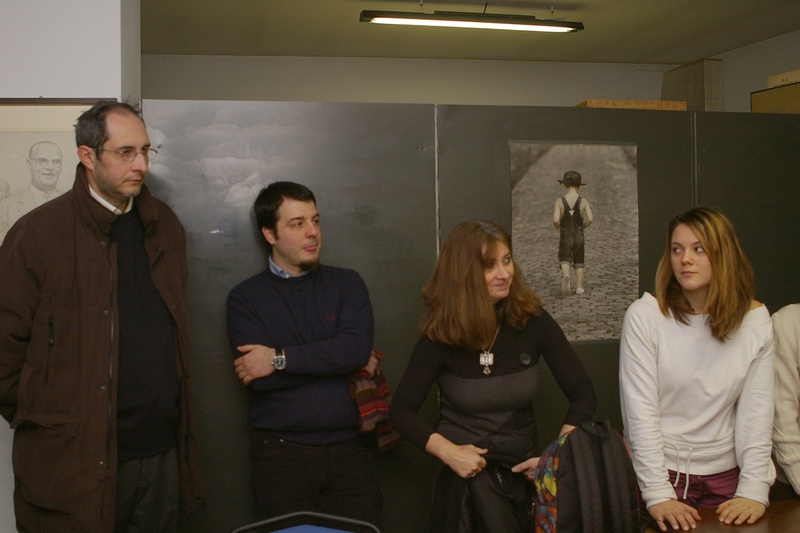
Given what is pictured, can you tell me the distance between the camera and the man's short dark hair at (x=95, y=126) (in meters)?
2.17

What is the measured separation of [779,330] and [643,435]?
2.02ft

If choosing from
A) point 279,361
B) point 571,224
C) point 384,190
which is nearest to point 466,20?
point 571,224

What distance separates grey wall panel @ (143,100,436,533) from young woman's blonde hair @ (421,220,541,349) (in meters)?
0.73

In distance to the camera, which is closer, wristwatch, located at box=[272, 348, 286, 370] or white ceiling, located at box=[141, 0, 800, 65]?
wristwatch, located at box=[272, 348, 286, 370]

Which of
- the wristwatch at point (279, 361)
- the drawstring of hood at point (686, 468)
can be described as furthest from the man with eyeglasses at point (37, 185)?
the drawstring of hood at point (686, 468)

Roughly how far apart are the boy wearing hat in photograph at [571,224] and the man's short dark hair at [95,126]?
6.52 ft

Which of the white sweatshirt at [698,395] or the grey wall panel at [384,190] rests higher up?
the grey wall panel at [384,190]

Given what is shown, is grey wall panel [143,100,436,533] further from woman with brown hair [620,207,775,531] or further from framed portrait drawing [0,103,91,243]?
woman with brown hair [620,207,775,531]

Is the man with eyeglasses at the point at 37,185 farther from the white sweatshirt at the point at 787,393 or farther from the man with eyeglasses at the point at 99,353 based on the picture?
the white sweatshirt at the point at 787,393

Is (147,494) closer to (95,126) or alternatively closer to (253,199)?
(95,126)

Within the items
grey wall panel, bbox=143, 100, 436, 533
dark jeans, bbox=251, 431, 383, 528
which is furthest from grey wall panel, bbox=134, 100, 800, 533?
dark jeans, bbox=251, 431, 383, 528

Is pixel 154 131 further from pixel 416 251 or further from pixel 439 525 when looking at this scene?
pixel 439 525

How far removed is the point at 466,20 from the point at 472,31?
89cm

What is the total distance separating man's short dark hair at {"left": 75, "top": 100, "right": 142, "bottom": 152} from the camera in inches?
85.6
